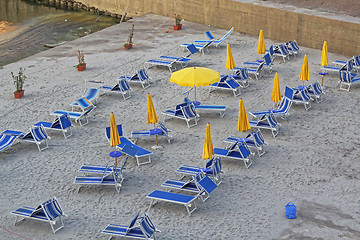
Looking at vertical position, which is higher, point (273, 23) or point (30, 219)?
point (273, 23)

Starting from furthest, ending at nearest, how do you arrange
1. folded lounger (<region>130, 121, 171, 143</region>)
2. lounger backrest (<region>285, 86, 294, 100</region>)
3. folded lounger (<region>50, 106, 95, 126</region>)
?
lounger backrest (<region>285, 86, 294, 100</region>) < folded lounger (<region>50, 106, 95, 126</region>) < folded lounger (<region>130, 121, 171, 143</region>)

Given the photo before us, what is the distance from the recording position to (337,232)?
456 inches

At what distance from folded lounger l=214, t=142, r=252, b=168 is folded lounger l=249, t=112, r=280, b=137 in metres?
1.55

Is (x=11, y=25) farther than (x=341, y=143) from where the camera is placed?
Yes

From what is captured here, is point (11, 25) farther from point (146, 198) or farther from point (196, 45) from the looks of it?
point (146, 198)

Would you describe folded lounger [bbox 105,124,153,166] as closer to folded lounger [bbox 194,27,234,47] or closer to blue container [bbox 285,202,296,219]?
blue container [bbox 285,202,296,219]

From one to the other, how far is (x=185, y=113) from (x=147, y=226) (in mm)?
5660

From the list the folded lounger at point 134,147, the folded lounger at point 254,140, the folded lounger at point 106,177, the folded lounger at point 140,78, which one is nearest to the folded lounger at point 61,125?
the folded lounger at point 134,147

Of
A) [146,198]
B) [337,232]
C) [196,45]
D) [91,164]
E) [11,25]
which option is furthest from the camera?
[11,25]

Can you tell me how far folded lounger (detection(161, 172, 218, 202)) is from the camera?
12.6 metres

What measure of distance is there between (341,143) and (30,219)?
811cm

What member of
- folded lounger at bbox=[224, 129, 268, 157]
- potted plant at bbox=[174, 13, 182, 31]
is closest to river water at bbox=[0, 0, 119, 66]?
potted plant at bbox=[174, 13, 182, 31]

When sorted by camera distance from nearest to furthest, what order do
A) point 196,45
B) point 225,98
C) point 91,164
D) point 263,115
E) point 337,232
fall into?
1. point 337,232
2. point 91,164
3. point 263,115
4. point 225,98
5. point 196,45

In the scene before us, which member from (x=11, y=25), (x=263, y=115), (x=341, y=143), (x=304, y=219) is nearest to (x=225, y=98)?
(x=263, y=115)
